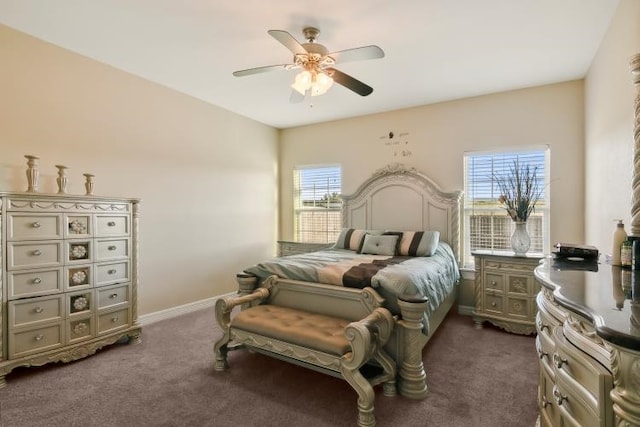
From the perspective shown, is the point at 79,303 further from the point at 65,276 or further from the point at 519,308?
the point at 519,308

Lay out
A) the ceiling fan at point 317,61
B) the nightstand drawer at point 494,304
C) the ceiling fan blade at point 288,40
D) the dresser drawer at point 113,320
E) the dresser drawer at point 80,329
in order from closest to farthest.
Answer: the ceiling fan blade at point 288,40 → the ceiling fan at point 317,61 → the dresser drawer at point 80,329 → the dresser drawer at point 113,320 → the nightstand drawer at point 494,304

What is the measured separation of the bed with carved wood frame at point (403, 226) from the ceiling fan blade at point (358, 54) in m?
1.72

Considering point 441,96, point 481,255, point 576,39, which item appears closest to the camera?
point 576,39

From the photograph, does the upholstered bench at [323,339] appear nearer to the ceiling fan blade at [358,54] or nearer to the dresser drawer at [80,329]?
the dresser drawer at [80,329]

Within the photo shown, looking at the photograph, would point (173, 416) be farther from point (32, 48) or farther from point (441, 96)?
point (441, 96)

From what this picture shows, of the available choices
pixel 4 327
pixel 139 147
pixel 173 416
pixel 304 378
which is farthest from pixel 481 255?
pixel 4 327

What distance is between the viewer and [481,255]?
135 inches

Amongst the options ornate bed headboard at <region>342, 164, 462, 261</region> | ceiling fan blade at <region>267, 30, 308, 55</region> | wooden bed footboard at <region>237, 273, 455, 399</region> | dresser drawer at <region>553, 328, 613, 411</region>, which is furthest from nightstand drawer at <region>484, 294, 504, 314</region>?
ceiling fan blade at <region>267, 30, 308, 55</region>

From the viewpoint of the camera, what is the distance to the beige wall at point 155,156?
2691 mm

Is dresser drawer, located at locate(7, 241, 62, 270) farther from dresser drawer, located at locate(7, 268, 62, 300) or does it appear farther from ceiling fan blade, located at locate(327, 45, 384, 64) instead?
ceiling fan blade, located at locate(327, 45, 384, 64)

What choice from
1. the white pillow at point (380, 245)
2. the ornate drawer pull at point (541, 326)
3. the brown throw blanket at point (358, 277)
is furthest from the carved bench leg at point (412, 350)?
the white pillow at point (380, 245)

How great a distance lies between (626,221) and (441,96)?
8.22ft

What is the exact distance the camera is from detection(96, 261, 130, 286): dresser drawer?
2.80 metres

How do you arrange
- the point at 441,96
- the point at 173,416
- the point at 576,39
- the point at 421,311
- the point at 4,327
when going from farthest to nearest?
the point at 441,96 < the point at 576,39 < the point at 4,327 < the point at 421,311 < the point at 173,416
